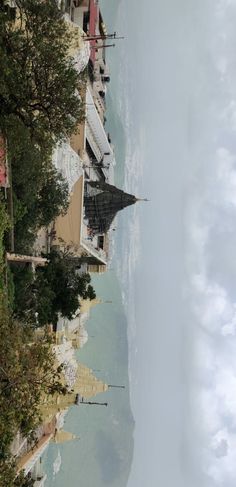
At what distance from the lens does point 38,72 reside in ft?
104

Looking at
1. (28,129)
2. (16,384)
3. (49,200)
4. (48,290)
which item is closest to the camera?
(16,384)

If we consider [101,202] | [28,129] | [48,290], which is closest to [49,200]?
[48,290]

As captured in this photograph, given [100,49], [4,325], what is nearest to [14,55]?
[4,325]

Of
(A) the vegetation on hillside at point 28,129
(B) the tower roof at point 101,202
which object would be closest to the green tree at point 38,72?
(A) the vegetation on hillside at point 28,129

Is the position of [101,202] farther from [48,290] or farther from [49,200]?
[48,290]

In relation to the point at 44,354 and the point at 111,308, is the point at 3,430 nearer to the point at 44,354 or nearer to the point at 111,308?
the point at 44,354

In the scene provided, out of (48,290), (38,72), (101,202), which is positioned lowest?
(48,290)

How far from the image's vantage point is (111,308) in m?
188

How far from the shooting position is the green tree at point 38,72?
30.7 m

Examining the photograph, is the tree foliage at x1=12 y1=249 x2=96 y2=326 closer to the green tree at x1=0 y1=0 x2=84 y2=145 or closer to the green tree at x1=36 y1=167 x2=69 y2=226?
the green tree at x1=36 y1=167 x2=69 y2=226

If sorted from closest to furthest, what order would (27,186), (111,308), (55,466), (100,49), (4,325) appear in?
(4,325) < (27,186) < (100,49) < (55,466) < (111,308)

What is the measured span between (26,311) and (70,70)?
22889mm

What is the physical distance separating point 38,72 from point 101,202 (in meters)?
45.7

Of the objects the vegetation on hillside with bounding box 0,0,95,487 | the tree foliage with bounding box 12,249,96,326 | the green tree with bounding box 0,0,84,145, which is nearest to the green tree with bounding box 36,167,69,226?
the tree foliage with bounding box 12,249,96,326
